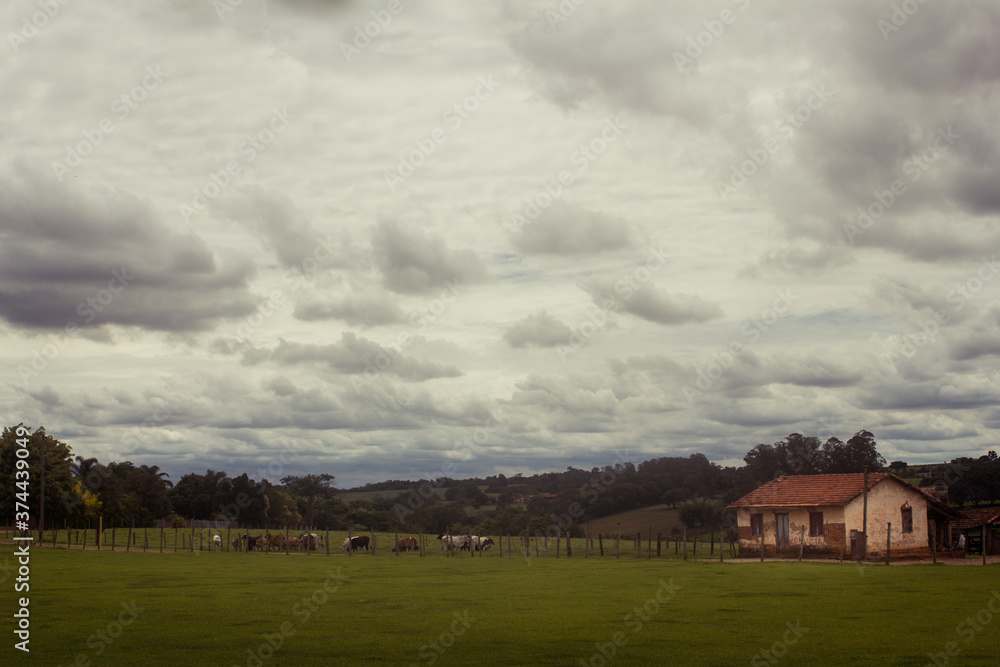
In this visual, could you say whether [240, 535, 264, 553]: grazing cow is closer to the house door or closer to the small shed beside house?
the house door

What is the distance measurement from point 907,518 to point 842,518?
5705 millimetres

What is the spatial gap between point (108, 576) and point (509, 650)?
932 inches

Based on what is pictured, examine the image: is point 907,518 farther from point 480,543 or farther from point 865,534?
point 480,543

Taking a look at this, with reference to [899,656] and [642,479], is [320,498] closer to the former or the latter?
[642,479]

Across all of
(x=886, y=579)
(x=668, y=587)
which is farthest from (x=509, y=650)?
(x=886, y=579)

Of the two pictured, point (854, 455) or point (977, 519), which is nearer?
point (977, 519)

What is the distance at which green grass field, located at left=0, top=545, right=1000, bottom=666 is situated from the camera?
15688 millimetres

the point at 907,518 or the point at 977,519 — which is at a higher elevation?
the point at 907,518

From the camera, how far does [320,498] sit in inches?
5182

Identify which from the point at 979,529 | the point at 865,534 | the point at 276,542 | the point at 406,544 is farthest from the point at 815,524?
the point at 276,542

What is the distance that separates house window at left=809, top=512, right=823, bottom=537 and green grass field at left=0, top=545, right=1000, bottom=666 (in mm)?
15228

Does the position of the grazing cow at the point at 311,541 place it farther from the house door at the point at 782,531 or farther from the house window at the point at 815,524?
the house window at the point at 815,524

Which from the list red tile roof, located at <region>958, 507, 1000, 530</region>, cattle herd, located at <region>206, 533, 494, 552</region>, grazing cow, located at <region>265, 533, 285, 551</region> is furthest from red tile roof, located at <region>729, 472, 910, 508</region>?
grazing cow, located at <region>265, 533, 285, 551</region>

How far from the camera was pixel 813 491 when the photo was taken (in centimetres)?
5300
